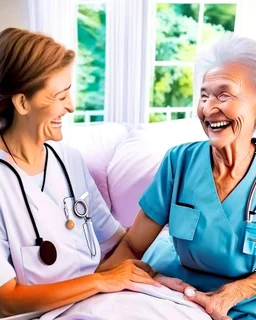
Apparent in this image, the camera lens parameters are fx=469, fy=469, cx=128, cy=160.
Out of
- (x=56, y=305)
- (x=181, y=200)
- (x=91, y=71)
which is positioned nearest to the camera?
(x=56, y=305)

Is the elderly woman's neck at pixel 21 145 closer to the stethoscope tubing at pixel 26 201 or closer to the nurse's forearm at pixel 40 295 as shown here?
the stethoscope tubing at pixel 26 201

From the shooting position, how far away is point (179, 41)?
2.90m

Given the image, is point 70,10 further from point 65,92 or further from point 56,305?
point 56,305

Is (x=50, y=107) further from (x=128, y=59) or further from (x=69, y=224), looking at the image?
(x=128, y=59)

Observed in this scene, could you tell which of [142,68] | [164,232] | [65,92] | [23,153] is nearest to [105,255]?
[164,232]

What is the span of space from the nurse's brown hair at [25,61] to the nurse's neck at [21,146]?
3.7 inches

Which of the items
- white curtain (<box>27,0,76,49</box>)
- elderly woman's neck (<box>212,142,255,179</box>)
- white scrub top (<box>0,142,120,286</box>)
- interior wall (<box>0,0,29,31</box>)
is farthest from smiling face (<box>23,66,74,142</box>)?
interior wall (<box>0,0,29,31</box>)

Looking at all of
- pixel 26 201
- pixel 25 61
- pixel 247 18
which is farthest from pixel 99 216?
pixel 247 18

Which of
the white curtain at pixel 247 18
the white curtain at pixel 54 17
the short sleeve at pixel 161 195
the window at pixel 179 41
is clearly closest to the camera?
the short sleeve at pixel 161 195

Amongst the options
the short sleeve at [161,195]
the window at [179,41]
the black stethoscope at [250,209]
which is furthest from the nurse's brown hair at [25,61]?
the window at [179,41]

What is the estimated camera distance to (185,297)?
123 cm

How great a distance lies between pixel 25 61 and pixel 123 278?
592 mm

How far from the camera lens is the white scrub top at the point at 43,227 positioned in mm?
1162

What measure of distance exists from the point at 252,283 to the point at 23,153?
70 centimetres
